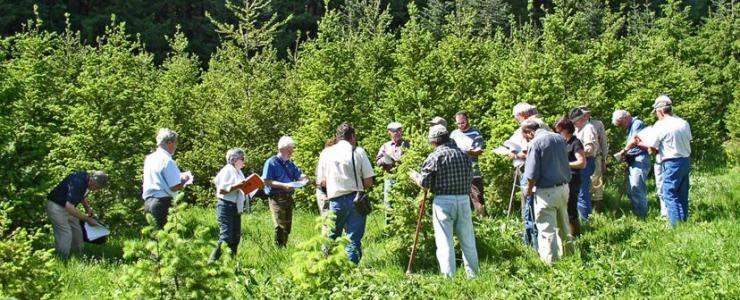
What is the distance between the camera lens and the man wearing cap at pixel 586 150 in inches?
388

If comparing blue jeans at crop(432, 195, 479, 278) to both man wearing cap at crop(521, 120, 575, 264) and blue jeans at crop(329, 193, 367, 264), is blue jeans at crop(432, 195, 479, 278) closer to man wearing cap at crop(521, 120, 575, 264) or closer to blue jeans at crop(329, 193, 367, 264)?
man wearing cap at crop(521, 120, 575, 264)

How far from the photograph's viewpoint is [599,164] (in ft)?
35.1

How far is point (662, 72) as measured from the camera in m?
18.0

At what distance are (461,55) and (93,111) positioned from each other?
7748 mm

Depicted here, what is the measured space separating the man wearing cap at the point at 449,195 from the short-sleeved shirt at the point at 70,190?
16.2 feet

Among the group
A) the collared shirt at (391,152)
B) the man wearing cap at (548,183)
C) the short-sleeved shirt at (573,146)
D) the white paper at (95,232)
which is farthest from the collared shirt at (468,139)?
the white paper at (95,232)

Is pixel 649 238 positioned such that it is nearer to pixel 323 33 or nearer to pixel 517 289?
pixel 517 289

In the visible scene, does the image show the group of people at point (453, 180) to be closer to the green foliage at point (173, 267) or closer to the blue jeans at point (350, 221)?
the blue jeans at point (350, 221)

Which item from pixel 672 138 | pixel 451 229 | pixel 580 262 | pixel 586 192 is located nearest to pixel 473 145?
pixel 586 192

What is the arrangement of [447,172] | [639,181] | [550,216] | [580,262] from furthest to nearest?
[639,181] < [550,216] < [447,172] < [580,262]

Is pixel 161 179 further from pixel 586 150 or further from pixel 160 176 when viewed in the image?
pixel 586 150

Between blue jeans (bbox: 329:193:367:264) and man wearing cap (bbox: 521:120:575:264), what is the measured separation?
2174 mm

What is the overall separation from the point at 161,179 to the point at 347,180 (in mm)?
2343

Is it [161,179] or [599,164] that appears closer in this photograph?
[161,179]
